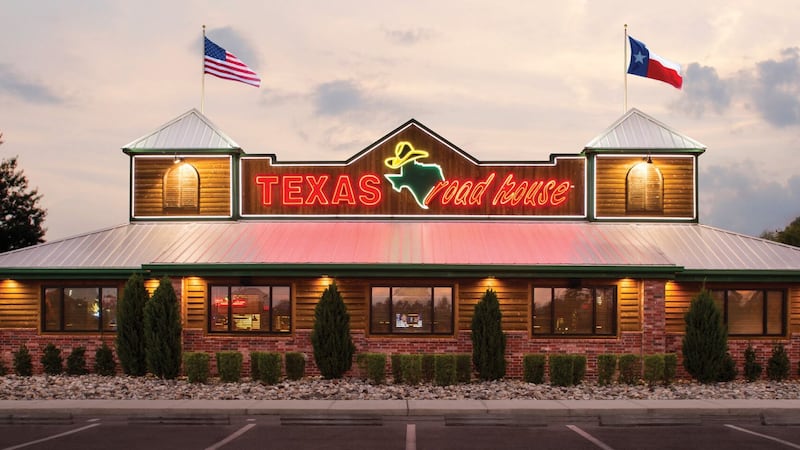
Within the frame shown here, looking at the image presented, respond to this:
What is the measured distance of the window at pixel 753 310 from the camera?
24.5 metres

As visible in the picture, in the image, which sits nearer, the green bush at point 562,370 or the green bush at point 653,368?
the green bush at point 562,370

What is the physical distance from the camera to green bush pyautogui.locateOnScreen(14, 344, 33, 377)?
23859 mm

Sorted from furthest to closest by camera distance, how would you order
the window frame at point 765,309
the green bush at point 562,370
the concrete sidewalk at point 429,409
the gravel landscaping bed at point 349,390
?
1. the window frame at point 765,309
2. the green bush at point 562,370
3. the gravel landscaping bed at point 349,390
4. the concrete sidewalk at point 429,409

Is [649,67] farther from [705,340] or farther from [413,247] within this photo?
[413,247]

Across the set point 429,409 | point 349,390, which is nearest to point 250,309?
point 349,390

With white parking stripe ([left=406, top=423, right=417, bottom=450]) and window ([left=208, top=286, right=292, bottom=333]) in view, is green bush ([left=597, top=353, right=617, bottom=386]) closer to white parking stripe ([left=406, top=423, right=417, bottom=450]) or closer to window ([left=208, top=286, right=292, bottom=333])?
white parking stripe ([left=406, top=423, right=417, bottom=450])

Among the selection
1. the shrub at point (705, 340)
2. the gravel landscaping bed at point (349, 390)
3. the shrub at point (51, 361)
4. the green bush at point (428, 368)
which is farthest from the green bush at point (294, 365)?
the shrub at point (705, 340)

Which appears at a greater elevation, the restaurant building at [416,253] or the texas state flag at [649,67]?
the texas state flag at [649,67]

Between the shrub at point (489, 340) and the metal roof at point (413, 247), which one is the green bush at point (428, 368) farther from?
the metal roof at point (413, 247)

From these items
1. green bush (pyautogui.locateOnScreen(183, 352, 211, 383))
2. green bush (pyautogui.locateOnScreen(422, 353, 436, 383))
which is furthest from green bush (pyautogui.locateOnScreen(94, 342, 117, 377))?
green bush (pyautogui.locateOnScreen(422, 353, 436, 383))

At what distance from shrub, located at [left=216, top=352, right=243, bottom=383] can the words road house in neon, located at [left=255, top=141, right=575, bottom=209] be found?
300 inches

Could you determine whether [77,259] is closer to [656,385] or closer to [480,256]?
[480,256]

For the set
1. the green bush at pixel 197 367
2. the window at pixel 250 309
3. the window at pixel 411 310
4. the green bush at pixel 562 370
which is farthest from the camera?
the window at pixel 250 309

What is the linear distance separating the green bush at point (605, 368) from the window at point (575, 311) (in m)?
2.16
